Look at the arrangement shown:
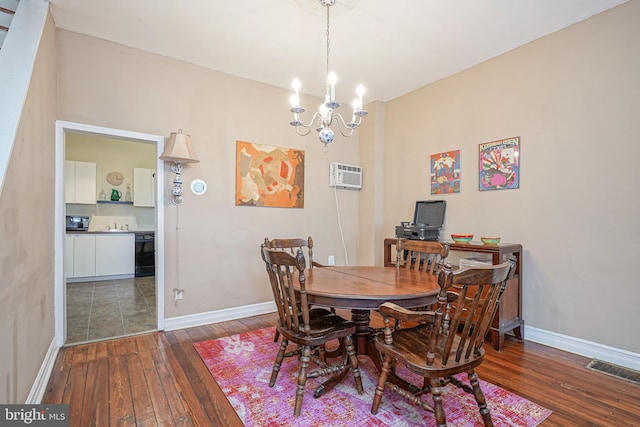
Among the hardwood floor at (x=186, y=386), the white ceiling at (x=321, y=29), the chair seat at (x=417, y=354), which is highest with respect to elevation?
the white ceiling at (x=321, y=29)

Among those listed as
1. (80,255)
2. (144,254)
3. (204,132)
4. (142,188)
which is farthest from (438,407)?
(142,188)

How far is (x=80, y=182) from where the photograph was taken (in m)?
5.62

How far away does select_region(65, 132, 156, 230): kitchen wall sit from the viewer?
580cm

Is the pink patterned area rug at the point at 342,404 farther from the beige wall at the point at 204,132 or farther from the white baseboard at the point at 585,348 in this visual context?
the beige wall at the point at 204,132

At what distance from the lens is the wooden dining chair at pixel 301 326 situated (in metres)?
1.82

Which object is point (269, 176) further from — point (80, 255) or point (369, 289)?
point (80, 255)

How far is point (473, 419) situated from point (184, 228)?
2935 mm

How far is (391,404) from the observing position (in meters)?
1.90

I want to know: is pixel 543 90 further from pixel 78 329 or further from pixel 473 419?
pixel 78 329

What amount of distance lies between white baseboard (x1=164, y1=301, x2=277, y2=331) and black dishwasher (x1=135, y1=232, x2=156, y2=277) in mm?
3230

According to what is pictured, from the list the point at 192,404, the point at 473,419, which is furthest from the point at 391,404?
the point at 192,404

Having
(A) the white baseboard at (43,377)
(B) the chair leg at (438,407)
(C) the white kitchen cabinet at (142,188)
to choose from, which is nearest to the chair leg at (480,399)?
(B) the chair leg at (438,407)

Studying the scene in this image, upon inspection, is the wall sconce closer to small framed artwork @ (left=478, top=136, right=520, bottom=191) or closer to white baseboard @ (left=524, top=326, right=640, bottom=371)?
small framed artwork @ (left=478, top=136, right=520, bottom=191)

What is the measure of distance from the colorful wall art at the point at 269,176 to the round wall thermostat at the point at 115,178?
12.8 feet
